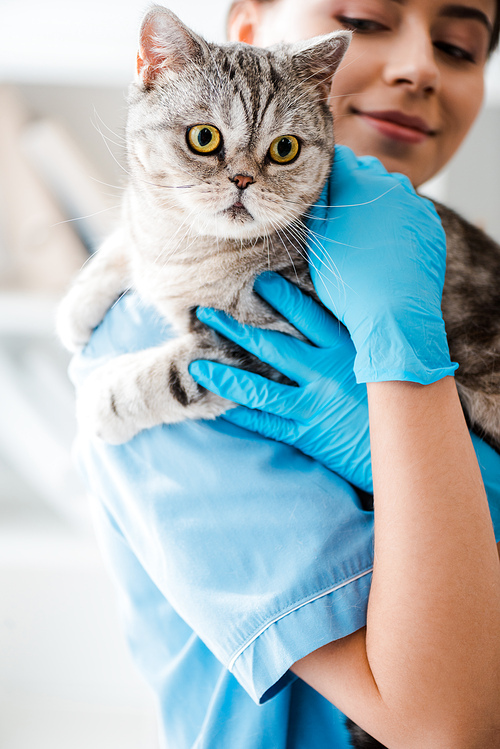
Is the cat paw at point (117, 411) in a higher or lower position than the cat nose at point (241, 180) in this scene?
lower

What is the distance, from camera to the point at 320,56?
926 millimetres

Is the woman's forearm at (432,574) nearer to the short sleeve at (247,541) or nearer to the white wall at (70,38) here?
the short sleeve at (247,541)

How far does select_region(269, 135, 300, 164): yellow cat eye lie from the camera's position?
0.92 m

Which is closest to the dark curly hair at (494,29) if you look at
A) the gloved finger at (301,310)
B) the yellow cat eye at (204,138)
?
the yellow cat eye at (204,138)

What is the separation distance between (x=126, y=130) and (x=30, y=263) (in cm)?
94

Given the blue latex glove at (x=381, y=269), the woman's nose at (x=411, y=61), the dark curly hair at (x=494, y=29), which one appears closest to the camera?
the blue latex glove at (x=381, y=269)

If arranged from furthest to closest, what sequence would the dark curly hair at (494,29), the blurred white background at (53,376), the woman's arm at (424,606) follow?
the blurred white background at (53,376) → the dark curly hair at (494,29) → the woman's arm at (424,606)

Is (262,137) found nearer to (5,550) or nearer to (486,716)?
(486,716)

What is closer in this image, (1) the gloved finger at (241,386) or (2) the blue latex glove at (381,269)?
(2) the blue latex glove at (381,269)

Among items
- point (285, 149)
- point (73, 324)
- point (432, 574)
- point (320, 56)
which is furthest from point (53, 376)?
point (432, 574)

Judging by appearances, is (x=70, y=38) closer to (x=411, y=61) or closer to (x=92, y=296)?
(x=92, y=296)

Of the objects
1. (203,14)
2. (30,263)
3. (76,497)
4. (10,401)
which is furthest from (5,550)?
(203,14)

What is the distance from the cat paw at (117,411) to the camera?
92 centimetres

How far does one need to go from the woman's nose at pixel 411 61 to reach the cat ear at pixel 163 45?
1.42ft
